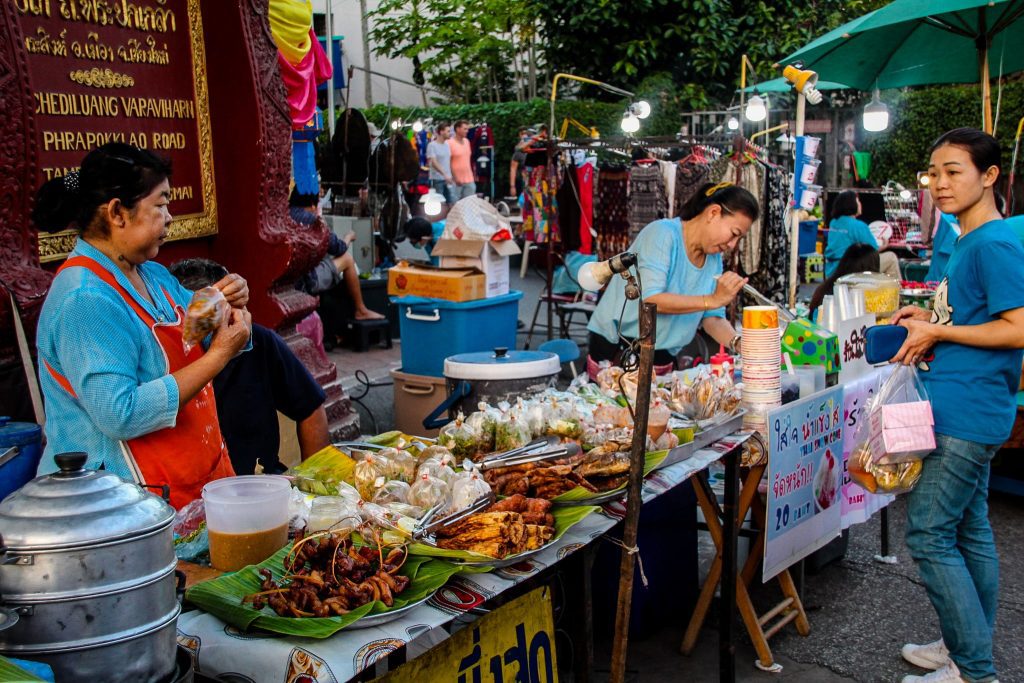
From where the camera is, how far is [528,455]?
9.59 feet

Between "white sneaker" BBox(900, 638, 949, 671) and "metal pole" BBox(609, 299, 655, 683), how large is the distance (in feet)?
6.09

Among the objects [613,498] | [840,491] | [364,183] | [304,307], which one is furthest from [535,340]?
[613,498]

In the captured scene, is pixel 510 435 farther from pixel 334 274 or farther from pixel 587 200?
pixel 587 200

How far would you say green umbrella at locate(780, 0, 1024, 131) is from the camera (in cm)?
631

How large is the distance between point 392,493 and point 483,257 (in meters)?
4.70

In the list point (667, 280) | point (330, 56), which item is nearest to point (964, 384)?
point (667, 280)

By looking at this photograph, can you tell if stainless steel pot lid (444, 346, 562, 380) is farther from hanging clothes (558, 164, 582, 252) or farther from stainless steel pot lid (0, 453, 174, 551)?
hanging clothes (558, 164, 582, 252)

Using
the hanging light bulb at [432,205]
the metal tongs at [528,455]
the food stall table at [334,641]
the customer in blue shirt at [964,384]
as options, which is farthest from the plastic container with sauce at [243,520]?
the hanging light bulb at [432,205]

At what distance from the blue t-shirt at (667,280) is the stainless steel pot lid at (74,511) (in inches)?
126

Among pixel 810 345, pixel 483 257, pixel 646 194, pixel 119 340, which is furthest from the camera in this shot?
pixel 646 194

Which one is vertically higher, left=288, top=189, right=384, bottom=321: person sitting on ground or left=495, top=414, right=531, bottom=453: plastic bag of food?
left=288, top=189, right=384, bottom=321: person sitting on ground

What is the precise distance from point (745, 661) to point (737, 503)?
2.50ft

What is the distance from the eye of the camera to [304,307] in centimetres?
562

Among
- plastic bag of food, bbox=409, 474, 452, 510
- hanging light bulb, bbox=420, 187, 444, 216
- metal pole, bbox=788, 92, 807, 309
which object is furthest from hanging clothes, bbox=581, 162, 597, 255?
plastic bag of food, bbox=409, 474, 452, 510
